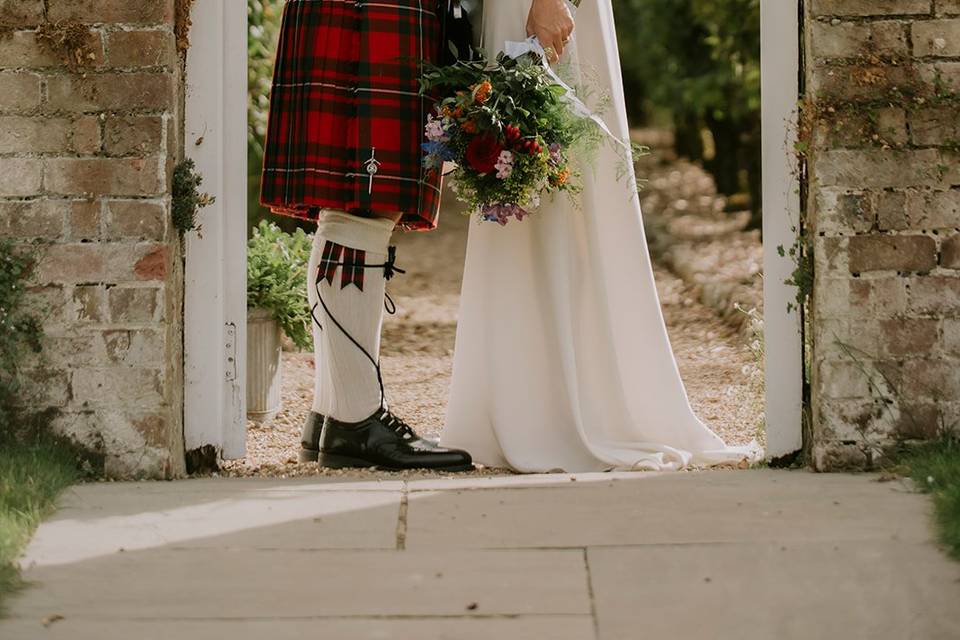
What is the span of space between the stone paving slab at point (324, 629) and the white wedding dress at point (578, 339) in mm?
1409

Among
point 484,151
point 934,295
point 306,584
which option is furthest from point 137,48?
point 934,295

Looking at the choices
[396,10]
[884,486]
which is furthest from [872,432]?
[396,10]

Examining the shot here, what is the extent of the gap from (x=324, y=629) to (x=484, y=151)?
1.46 m

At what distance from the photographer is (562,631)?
2.37 m

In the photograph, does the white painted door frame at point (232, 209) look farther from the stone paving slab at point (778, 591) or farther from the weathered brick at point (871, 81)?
the stone paving slab at point (778, 591)

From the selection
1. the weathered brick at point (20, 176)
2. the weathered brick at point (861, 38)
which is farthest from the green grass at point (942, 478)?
the weathered brick at point (20, 176)

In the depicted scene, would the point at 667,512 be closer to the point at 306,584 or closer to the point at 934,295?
the point at 306,584

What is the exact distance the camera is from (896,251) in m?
3.52

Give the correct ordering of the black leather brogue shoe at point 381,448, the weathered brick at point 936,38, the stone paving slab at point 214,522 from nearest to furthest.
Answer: the stone paving slab at point 214,522 → the weathered brick at point 936,38 → the black leather brogue shoe at point 381,448

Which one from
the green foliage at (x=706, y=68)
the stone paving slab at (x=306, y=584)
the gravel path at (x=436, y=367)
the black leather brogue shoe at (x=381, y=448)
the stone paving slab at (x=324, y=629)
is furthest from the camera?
the green foliage at (x=706, y=68)

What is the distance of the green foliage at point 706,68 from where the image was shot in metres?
8.89

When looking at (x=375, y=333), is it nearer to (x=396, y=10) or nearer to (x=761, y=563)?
(x=396, y=10)

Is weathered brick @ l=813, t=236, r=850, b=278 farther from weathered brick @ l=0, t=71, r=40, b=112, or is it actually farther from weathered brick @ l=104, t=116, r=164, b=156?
weathered brick @ l=0, t=71, r=40, b=112

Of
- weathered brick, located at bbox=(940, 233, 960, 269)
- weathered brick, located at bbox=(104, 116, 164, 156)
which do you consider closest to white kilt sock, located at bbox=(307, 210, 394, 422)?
weathered brick, located at bbox=(104, 116, 164, 156)
